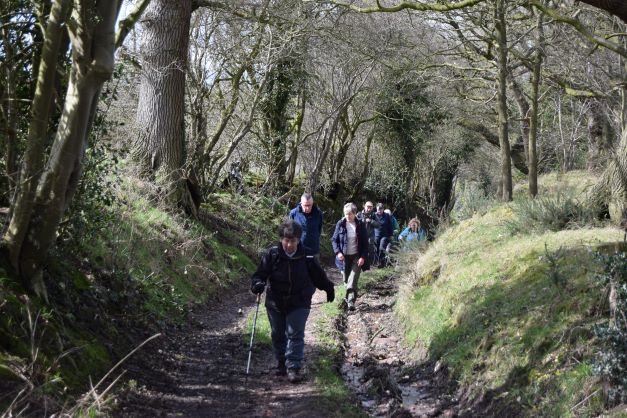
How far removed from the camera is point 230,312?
1334cm

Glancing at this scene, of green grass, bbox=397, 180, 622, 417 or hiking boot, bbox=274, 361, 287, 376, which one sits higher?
green grass, bbox=397, 180, 622, 417

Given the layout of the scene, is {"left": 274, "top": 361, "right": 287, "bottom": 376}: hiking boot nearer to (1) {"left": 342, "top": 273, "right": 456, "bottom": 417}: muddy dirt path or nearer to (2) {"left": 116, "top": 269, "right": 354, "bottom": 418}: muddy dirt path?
(2) {"left": 116, "top": 269, "right": 354, "bottom": 418}: muddy dirt path

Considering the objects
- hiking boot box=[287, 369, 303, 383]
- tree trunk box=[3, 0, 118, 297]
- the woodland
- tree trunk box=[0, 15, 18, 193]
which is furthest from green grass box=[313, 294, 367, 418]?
tree trunk box=[0, 15, 18, 193]

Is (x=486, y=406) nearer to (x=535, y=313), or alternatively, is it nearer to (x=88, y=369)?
(x=535, y=313)

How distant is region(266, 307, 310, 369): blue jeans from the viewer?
8.37 metres

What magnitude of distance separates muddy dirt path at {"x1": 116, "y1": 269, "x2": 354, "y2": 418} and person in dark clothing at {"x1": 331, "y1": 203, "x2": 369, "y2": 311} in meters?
2.34

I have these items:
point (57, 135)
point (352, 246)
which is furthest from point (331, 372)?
point (352, 246)

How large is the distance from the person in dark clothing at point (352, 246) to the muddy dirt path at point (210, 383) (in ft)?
7.69

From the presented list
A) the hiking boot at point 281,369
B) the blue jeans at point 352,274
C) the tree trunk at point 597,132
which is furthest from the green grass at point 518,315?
the tree trunk at point 597,132

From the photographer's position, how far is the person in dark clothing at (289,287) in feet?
27.5

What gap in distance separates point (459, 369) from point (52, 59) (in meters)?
5.64

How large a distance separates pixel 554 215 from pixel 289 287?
546 cm

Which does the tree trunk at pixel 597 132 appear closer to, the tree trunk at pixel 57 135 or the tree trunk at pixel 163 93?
the tree trunk at pixel 163 93

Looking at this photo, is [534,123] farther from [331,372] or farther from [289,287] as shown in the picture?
[289,287]
